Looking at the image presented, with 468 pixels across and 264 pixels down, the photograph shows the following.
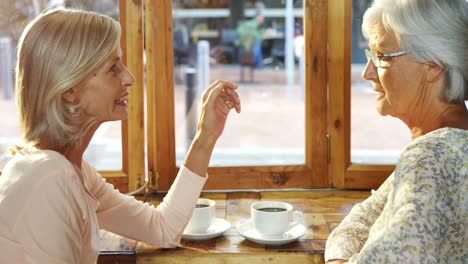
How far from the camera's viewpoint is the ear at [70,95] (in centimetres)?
139

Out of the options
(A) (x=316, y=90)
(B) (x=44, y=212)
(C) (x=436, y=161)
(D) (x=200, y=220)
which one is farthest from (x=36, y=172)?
(A) (x=316, y=90)

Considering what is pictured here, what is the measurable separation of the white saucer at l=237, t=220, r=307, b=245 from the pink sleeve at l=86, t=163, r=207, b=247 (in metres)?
0.19

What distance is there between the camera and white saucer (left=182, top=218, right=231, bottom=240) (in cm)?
183

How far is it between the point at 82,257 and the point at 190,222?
465 mm

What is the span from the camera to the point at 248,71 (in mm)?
2271

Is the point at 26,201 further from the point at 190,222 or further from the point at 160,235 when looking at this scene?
the point at 190,222

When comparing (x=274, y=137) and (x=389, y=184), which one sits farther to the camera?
(x=274, y=137)

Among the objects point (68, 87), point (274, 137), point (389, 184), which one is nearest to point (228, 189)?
point (274, 137)

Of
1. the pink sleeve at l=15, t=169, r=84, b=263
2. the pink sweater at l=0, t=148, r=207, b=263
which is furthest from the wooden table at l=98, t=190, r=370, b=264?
the pink sleeve at l=15, t=169, r=84, b=263

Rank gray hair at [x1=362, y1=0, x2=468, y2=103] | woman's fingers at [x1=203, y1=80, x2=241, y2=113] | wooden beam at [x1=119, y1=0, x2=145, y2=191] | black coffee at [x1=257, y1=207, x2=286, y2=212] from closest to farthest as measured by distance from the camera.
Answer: gray hair at [x1=362, y1=0, x2=468, y2=103], woman's fingers at [x1=203, y1=80, x2=241, y2=113], black coffee at [x1=257, y1=207, x2=286, y2=212], wooden beam at [x1=119, y1=0, x2=145, y2=191]

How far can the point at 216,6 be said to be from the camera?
7.26 ft

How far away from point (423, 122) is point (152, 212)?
76cm

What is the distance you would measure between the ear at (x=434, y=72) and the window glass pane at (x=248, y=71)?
1006mm

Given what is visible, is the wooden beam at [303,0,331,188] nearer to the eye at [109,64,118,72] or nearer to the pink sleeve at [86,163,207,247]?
the pink sleeve at [86,163,207,247]
